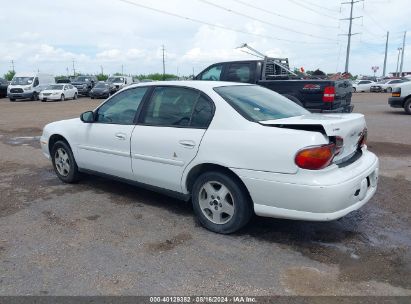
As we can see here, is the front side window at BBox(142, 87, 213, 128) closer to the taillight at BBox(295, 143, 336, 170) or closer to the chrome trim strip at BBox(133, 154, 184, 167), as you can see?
the chrome trim strip at BBox(133, 154, 184, 167)

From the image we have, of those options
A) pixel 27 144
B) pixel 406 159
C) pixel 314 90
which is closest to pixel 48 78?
pixel 27 144

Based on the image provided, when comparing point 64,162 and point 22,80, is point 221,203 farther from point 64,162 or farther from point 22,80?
point 22,80

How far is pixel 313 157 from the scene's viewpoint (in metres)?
3.37

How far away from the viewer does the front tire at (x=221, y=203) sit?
378 cm

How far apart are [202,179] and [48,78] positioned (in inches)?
1309

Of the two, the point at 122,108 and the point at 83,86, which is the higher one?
the point at 122,108

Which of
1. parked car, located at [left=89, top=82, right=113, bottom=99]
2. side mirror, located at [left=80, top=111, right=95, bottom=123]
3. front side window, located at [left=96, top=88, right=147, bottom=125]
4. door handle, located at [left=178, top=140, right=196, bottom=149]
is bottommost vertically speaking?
parked car, located at [left=89, top=82, right=113, bottom=99]

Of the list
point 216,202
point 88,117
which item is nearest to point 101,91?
point 88,117

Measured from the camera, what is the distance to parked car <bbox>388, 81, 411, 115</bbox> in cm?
1514

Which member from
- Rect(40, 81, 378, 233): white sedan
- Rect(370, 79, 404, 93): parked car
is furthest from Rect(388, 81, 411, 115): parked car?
Rect(370, 79, 404, 93): parked car

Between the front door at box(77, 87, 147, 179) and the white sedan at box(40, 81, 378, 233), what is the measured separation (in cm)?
1

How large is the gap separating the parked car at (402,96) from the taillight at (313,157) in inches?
535

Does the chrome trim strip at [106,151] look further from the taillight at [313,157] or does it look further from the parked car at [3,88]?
the parked car at [3,88]

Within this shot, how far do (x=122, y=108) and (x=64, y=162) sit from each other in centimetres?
149
